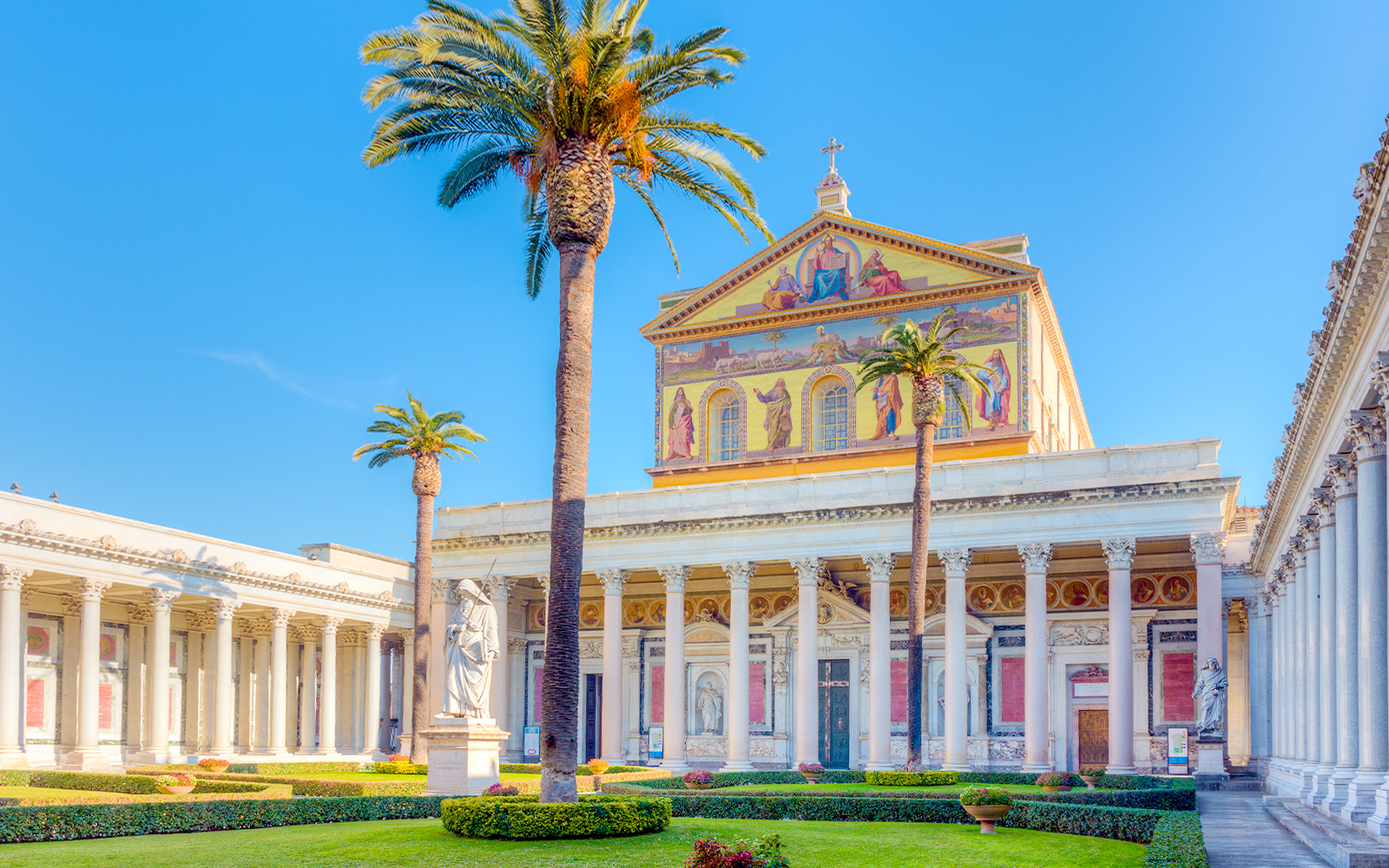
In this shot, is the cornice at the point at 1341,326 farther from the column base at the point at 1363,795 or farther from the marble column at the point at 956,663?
the marble column at the point at 956,663

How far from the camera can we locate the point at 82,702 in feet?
120

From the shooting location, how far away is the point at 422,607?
41781 millimetres

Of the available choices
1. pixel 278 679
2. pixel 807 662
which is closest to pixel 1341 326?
pixel 807 662

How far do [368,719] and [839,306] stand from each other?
25049mm

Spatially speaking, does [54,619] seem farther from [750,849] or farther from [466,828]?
[750,849]

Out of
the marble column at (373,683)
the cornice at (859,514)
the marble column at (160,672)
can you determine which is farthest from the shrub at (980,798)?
the marble column at (373,683)

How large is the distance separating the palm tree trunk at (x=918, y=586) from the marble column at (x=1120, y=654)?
5.93m

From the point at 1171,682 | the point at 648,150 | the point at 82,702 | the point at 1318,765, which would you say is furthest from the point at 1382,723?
the point at 82,702

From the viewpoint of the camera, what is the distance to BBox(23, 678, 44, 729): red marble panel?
3959 centimetres

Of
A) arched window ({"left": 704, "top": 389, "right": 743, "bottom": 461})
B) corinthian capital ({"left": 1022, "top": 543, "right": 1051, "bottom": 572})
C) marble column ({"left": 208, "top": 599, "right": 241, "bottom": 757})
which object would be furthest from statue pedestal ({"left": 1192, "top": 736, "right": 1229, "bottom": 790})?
marble column ({"left": 208, "top": 599, "right": 241, "bottom": 757})

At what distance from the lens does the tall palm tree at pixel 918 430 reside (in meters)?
34.6

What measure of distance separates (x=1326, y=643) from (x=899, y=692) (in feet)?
78.9

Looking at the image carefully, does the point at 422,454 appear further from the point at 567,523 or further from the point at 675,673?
the point at 567,523

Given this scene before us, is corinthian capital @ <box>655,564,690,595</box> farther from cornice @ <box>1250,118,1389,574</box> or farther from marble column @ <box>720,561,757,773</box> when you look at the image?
cornice @ <box>1250,118,1389,574</box>
